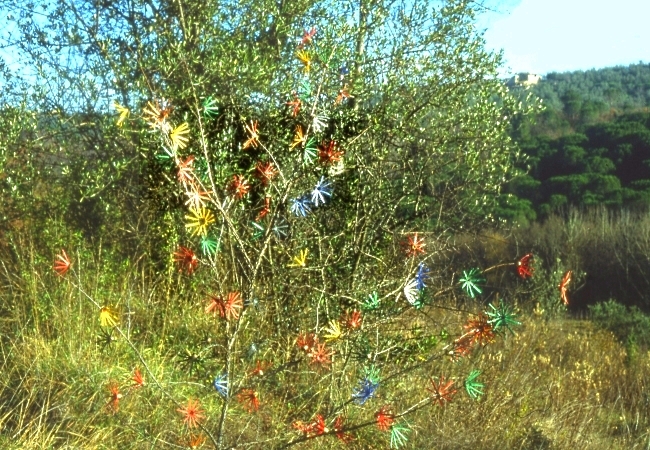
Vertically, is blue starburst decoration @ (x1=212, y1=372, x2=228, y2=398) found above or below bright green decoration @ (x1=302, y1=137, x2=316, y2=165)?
below

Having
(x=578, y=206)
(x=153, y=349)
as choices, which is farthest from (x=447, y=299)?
(x=578, y=206)

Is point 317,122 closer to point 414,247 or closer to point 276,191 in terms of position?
point 276,191

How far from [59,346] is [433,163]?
11.9ft

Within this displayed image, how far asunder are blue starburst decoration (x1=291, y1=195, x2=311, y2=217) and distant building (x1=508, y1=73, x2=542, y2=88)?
4.86m

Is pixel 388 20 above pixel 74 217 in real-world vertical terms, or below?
above

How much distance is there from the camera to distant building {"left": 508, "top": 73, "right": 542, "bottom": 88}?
10.1 metres

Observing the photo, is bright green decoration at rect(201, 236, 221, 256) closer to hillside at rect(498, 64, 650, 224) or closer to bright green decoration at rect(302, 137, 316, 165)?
bright green decoration at rect(302, 137, 316, 165)

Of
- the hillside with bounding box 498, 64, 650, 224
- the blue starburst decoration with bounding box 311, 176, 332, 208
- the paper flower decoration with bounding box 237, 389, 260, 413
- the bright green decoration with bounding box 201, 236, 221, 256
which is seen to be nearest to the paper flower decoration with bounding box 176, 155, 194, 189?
the bright green decoration with bounding box 201, 236, 221, 256

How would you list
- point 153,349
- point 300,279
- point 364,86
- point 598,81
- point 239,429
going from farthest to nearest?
1. point 598,81
2. point 364,86
3. point 153,349
4. point 300,279
5. point 239,429

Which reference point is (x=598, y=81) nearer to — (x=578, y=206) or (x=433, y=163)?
(x=578, y=206)

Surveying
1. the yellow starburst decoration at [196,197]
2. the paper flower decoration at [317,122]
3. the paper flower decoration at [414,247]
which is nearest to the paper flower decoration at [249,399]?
the yellow starburst decoration at [196,197]

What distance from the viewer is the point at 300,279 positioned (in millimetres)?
6492

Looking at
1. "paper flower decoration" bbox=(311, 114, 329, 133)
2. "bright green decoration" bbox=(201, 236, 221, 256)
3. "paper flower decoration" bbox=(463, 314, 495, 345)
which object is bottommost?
"paper flower decoration" bbox=(463, 314, 495, 345)

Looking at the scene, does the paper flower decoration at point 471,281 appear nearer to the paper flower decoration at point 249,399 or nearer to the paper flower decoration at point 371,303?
the paper flower decoration at point 371,303
